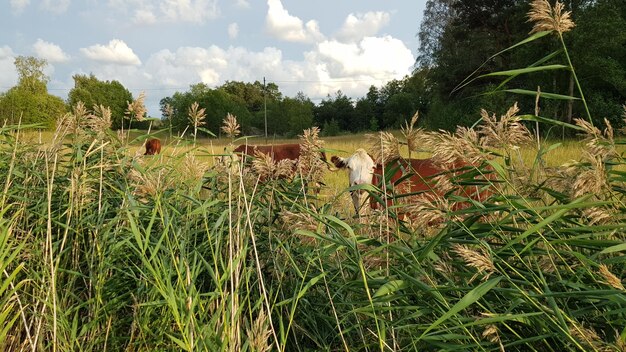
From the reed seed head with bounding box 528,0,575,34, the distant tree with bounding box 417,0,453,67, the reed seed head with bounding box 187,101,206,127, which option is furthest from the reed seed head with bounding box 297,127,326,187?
the distant tree with bounding box 417,0,453,67

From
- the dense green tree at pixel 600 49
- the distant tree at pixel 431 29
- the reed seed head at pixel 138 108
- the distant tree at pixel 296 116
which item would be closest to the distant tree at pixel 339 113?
the distant tree at pixel 296 116

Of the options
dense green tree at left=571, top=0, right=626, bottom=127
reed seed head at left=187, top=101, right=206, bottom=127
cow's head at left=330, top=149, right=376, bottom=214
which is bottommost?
cow's head at left=330, top=149, right=376, bottom=214

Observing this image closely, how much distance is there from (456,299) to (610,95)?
92.3 feet

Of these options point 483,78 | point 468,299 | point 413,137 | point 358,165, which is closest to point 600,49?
point 483,78

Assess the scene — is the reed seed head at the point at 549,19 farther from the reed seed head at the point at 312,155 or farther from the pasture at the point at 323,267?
the reed seed head at the point at 312,155

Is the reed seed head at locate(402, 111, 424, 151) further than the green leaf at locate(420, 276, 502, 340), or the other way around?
the reed seed head at locate(402, 111, 424, 151)

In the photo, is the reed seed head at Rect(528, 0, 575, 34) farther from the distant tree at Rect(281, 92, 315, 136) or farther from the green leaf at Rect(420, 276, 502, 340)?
the distant tree at Rect(281, 92, 315, 136)

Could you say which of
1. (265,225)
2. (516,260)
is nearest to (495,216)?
(516,260)

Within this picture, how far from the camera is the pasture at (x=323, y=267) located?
5.28 ft

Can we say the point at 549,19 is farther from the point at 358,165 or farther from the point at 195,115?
the point at 358,165

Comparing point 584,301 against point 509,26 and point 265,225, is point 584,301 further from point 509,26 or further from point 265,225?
point 509,26

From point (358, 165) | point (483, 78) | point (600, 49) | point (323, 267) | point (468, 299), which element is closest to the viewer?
point (468, 299)

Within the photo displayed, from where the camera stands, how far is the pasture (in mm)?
1610

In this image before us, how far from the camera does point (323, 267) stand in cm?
243
